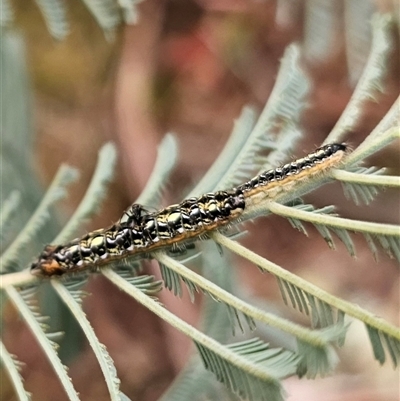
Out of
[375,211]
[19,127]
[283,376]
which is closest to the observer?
[283,376]

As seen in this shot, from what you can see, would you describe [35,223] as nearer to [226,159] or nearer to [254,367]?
[226,159]

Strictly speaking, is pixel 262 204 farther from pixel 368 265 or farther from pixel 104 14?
pixel 368 265

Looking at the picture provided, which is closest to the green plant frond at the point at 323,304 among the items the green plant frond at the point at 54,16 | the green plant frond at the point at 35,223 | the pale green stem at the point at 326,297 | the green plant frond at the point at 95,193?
the pale green stem at the point at 326,297

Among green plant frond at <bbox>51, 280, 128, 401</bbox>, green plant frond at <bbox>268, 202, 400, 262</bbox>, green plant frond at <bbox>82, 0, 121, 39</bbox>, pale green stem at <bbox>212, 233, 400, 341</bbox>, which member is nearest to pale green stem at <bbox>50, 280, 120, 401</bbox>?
green plant frond at <bbox>51, 280, 128, 401</bbox>

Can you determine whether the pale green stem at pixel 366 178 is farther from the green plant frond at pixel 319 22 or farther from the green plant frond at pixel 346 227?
the green plant frond at pixel 319 22

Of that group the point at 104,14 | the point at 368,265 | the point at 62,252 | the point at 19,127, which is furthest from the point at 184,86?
the point at 62,252
